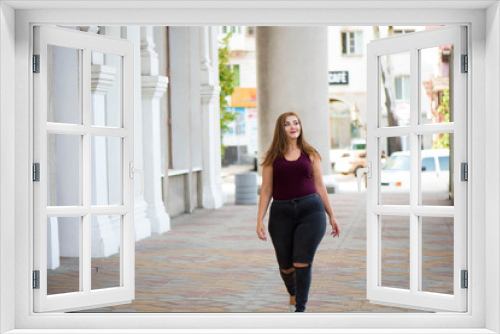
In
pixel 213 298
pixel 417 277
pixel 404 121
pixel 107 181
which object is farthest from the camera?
pixel 404 121

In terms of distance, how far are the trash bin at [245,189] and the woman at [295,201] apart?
10888mm

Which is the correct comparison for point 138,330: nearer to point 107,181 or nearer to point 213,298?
point 213,298

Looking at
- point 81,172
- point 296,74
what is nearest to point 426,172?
point 296,74

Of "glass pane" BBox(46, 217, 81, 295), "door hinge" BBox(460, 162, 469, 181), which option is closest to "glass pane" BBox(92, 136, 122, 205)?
"glass pane" BBox(46, 217, 81, 295)

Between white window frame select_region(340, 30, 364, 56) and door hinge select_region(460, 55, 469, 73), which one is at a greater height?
white window frame select_region(340, 30, 364, 56)

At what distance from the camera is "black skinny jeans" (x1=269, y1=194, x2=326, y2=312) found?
5648mm

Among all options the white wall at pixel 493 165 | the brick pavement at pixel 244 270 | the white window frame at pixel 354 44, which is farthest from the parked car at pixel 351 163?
the white wall at pixel 493 165

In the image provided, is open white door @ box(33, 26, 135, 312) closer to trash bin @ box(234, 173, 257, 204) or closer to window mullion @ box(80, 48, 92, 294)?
window mullion @ box(80, 48, 92, 294)

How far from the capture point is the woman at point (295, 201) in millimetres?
5656

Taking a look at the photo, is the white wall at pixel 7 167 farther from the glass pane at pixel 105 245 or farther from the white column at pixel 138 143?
the white column at pixel 138 143

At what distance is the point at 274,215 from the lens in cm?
571

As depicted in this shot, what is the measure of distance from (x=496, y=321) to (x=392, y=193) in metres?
14.3

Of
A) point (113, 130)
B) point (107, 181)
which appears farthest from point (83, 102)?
point (107, 181)

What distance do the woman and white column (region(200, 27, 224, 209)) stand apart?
31.7ft
